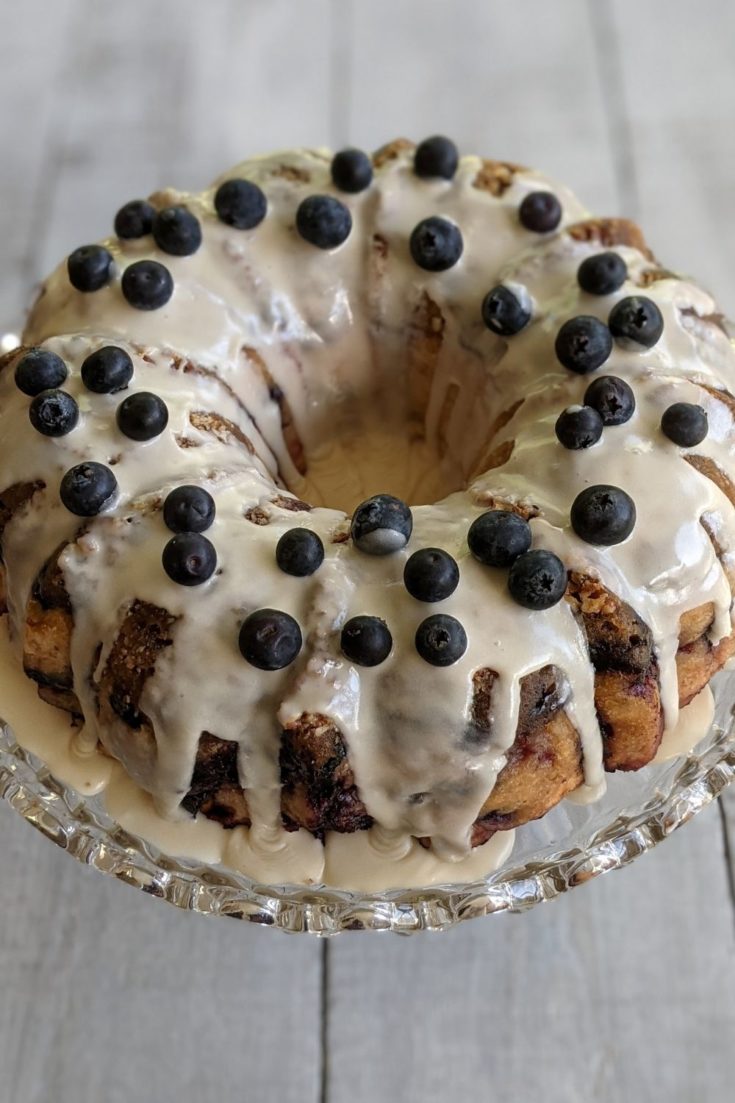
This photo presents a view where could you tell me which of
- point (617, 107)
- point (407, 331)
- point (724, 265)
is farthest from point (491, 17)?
point (407, 331)

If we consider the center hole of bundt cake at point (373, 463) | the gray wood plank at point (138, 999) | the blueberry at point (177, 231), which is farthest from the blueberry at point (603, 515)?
the gray wood plank at point (138, 999)

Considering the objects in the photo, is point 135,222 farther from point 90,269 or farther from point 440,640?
point 440,640

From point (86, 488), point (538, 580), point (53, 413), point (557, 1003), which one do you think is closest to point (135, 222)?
point (53, 413)

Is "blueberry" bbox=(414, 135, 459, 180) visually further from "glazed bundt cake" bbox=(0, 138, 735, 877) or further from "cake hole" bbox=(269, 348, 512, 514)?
"cake hole" bbox=(269, 348, 512, 514)

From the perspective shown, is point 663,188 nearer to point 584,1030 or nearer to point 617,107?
point 617,107

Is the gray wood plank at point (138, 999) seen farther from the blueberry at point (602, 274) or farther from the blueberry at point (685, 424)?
the blueberry at point (602, 274)

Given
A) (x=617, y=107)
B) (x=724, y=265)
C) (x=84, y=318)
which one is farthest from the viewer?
(x=617, y=107)

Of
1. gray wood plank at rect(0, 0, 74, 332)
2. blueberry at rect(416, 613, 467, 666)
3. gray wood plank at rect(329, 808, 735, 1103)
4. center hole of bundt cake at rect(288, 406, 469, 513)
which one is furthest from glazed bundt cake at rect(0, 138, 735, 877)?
gray wood plank at rect(0, 0, 74, 332)
